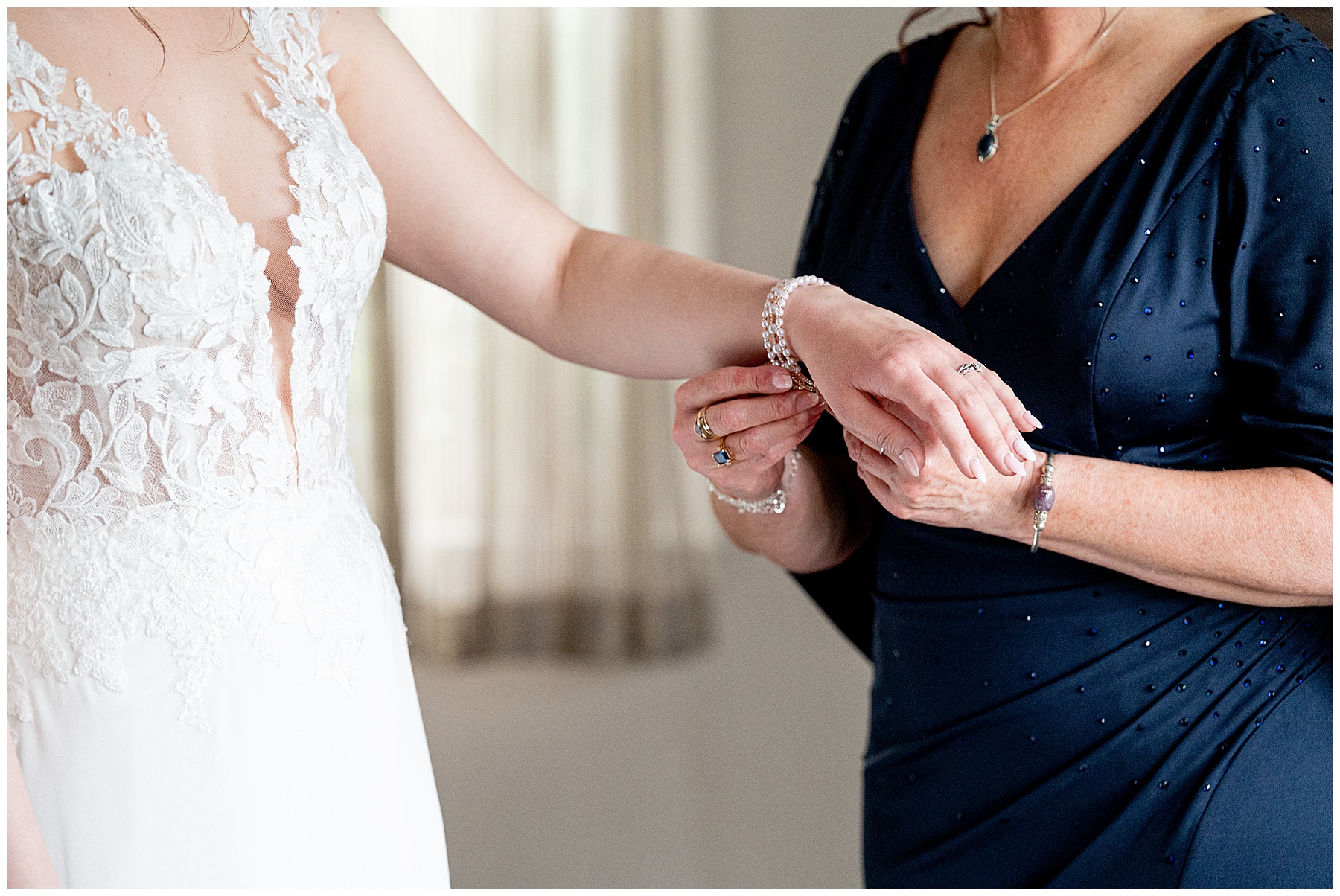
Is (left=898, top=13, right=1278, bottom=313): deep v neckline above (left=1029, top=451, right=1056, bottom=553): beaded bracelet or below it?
above

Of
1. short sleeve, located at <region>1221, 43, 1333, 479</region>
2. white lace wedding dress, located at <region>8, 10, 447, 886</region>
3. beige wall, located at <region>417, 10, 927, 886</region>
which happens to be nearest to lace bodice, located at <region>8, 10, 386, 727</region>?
white lace wedding dress, located at <region>8, 10, 447, 886</region>

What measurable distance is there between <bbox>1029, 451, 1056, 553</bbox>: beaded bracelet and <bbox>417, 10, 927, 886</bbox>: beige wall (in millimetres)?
2225

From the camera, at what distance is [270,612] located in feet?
3.15

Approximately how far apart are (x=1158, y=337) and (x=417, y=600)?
328cm

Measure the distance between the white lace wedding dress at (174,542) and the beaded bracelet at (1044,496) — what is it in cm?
65

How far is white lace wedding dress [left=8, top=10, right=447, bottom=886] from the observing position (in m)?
0.89

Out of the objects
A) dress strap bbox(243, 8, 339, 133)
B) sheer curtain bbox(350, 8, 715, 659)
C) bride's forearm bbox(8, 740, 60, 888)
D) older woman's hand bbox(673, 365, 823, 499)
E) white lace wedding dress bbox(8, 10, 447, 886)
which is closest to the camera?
bride's forearm bbox(8, 740, 60, 888)

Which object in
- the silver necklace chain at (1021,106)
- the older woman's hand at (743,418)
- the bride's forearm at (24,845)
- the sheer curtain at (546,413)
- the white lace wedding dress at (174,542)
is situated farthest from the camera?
the sheer curtain at (546,413)

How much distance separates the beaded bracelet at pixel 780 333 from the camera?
1110 millimetres

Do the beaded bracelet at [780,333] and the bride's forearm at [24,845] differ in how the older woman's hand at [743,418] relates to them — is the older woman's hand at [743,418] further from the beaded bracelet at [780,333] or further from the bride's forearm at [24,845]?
the bride's forearm at [24,845]

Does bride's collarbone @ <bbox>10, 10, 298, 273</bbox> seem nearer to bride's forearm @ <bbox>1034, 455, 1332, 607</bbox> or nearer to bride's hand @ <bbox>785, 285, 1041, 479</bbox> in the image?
bride's hand @ <bbox>785, 285, 1041, 479</bbox>

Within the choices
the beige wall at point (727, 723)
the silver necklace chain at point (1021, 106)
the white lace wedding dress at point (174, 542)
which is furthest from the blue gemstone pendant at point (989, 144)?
the beige wall at point (727, 723)

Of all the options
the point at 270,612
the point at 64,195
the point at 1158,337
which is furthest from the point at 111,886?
the point at 1158,337

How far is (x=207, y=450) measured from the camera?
0.95 m
